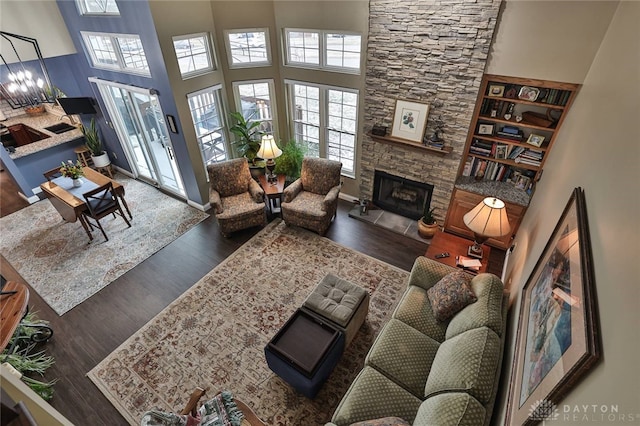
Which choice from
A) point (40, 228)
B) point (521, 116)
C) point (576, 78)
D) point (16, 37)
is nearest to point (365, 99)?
point (521, 116)

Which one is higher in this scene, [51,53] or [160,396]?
[51,53]

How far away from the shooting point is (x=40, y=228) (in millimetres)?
5523

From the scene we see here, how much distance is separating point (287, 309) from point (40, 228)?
4722mm

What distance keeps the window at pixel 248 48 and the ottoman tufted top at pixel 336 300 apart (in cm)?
393

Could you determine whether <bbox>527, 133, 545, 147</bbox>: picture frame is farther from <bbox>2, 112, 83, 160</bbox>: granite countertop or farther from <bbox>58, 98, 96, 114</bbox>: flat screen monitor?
<bbox>2, 112, 83, 160</bbox>: granite countertop

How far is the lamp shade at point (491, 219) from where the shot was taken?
347 cm

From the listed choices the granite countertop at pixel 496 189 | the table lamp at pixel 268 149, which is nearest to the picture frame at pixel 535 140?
the granite countertop at pixel 496 189

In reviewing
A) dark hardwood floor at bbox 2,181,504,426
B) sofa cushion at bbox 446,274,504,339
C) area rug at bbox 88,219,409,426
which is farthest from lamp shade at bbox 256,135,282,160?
sofa cushion at bbox 446,274,504,339

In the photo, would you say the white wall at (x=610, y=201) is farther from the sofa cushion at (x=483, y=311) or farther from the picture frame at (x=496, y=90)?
the picture frame at (x=496, y=90)

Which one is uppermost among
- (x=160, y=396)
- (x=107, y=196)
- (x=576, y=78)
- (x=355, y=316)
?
(x=576, y=78)

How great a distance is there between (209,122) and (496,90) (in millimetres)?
4474

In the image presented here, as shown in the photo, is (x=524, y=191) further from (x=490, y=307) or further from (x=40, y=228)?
(x=40, y=228)

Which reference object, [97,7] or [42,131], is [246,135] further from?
[42,131]

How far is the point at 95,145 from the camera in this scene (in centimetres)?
657
